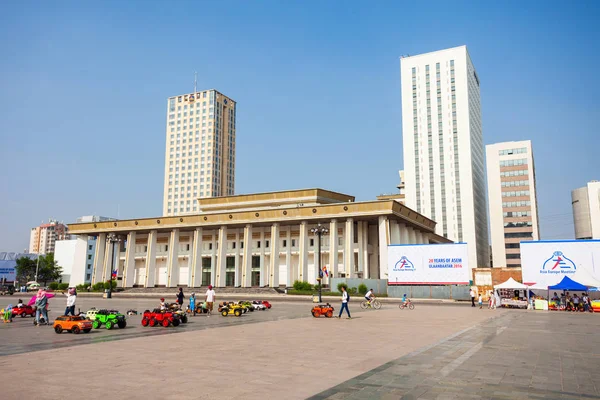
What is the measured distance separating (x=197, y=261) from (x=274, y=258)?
14984 mm

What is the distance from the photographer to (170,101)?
149 metres

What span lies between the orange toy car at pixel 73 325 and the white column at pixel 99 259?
238 feet

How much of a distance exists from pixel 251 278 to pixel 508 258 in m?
72.5

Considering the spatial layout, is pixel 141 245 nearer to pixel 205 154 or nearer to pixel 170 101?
pixel 205 154

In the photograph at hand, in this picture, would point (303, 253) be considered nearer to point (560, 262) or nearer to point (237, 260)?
point (237, 260)

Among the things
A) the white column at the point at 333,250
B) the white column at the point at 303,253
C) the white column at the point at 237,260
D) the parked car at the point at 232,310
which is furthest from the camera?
the white column at the point at 237,260

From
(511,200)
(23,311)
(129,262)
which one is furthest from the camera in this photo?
(511,200)

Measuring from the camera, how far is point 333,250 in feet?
216

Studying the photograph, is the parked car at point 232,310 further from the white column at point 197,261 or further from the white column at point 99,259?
the white column at point 99,259

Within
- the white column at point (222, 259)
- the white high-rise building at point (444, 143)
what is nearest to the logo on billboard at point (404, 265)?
the white column at point (222, 259)

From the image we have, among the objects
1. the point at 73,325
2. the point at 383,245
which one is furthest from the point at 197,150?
the point at 73,325

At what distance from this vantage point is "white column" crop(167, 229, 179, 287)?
77500mm

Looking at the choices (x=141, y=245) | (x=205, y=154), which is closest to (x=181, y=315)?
(x=141, y=245)

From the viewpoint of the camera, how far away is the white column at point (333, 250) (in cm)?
6501
